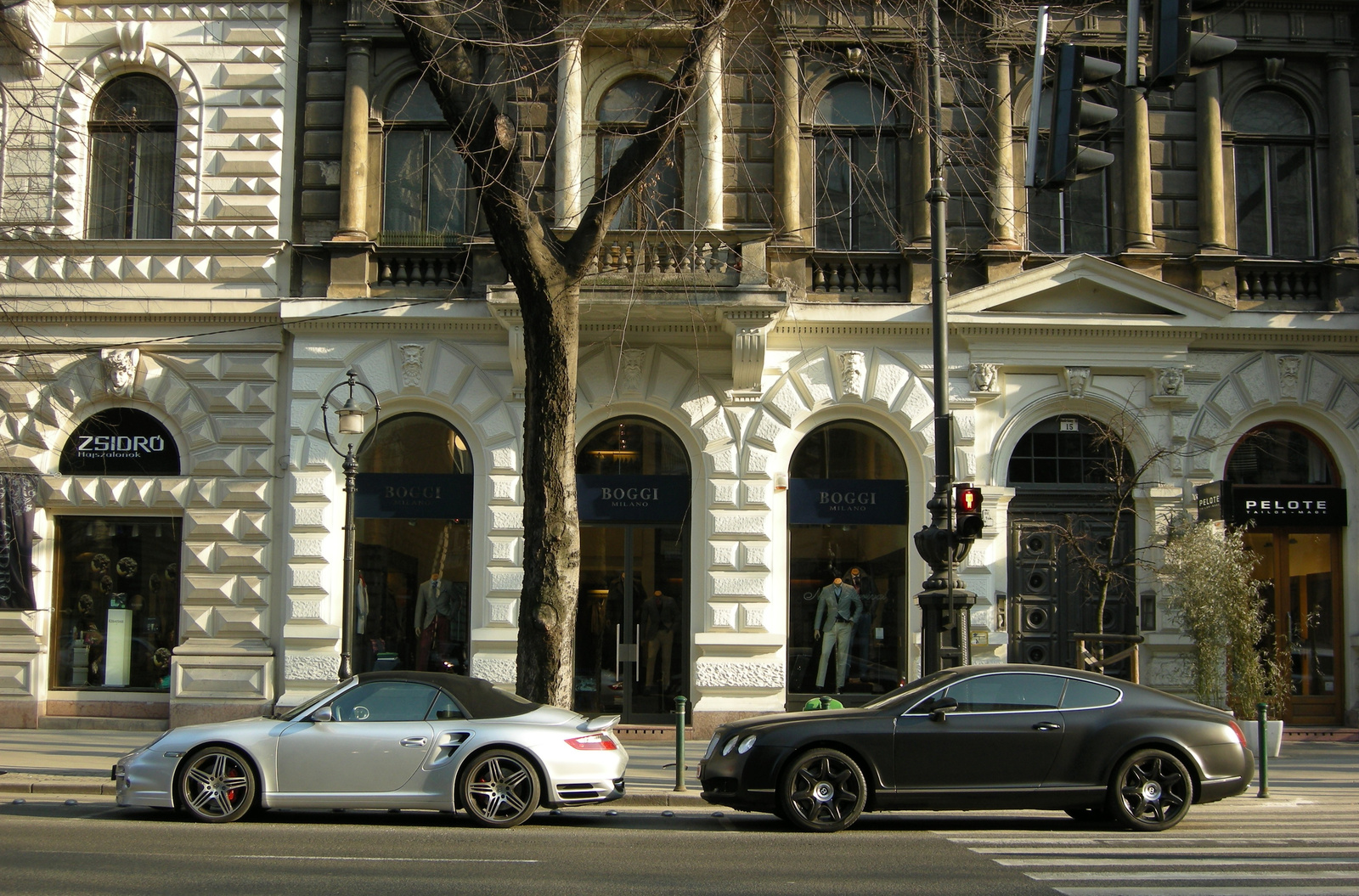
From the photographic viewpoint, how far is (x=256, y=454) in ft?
63.2

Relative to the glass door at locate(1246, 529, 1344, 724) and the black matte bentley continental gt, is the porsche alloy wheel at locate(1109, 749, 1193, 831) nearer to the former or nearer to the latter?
the black matte bentley continental gt

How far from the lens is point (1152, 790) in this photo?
11.1 m

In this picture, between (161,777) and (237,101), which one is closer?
(161,777)

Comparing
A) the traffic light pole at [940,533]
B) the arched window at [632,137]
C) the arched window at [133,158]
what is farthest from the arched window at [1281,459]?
the arched window at [133,158]

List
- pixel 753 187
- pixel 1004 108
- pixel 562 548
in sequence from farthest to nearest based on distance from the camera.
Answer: pixel 1004 108
pixel 753 187
pixel 562 548

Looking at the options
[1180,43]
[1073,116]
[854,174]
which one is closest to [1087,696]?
[1073,116]

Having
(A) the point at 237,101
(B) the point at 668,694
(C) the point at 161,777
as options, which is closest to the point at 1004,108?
(B) the point at 668,694

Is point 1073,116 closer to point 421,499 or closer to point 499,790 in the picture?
point 499,790

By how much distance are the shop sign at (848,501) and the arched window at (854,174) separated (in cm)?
376

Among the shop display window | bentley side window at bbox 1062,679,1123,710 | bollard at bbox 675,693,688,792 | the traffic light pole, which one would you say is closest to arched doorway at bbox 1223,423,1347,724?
the traffic light pole

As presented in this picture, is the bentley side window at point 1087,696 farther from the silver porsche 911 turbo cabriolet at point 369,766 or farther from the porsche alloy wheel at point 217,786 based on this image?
the porsche alloy wheel at point 217,786

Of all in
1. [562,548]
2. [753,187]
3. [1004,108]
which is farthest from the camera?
[1004,108]

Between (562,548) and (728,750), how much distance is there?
126 inches

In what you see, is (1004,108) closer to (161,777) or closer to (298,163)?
(298,163)
